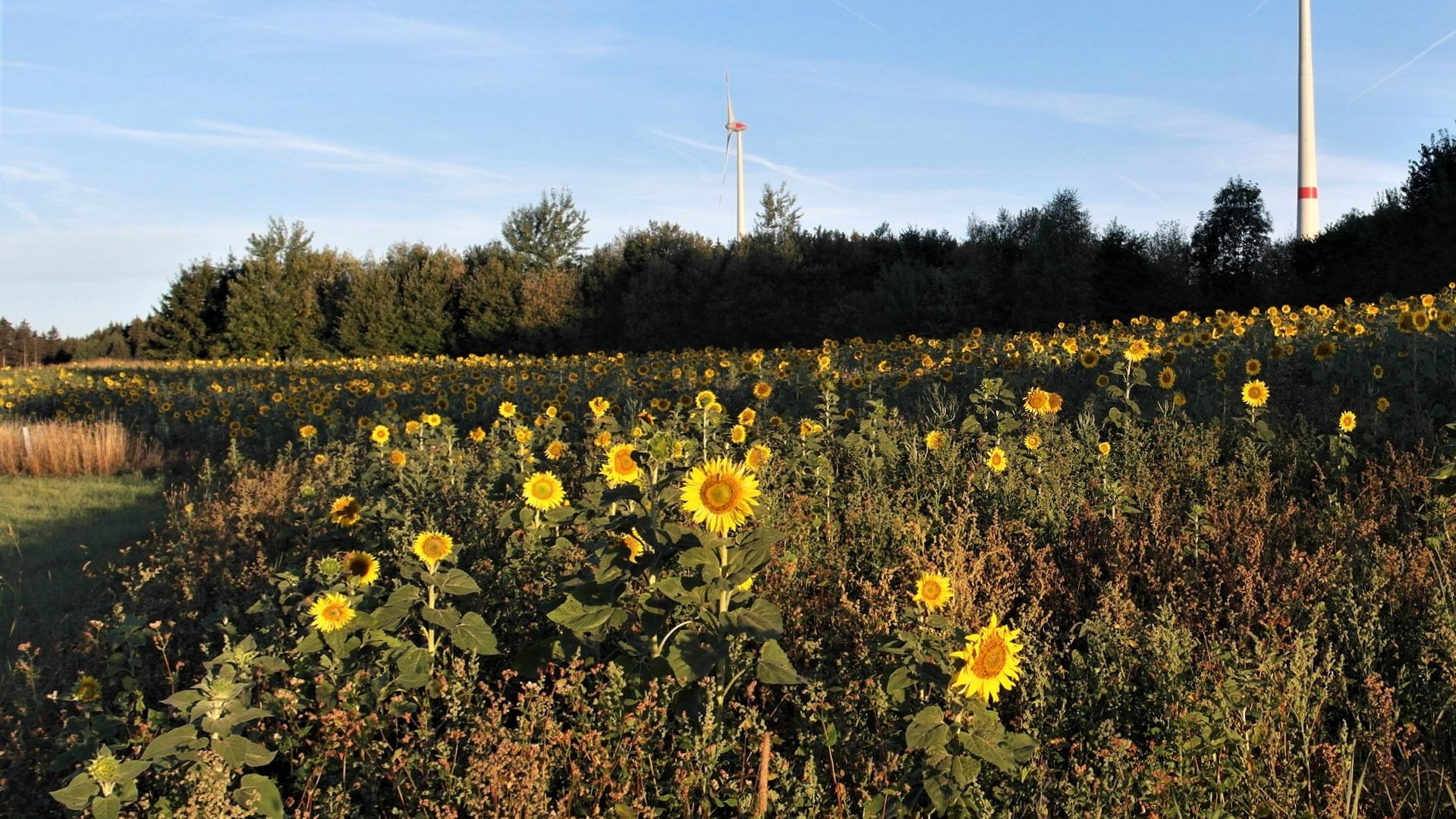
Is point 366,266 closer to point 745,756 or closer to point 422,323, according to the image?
point 422,323

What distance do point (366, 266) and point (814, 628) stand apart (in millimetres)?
41606

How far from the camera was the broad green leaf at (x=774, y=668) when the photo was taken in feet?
8.47

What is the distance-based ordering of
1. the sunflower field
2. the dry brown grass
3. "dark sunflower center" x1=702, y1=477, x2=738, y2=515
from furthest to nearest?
the dry brown grass, "dark sunflower center" x1=702, y1=477, x2=738, y2=515, the sunflower field

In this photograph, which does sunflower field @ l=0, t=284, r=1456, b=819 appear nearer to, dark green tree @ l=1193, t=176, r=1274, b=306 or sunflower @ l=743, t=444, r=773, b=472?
sunflower @ l=743, t=444, r=773, b=472

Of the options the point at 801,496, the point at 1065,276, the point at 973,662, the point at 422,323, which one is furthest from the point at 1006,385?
the point at 422,323

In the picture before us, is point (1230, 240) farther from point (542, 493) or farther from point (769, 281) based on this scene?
point (542, 493)

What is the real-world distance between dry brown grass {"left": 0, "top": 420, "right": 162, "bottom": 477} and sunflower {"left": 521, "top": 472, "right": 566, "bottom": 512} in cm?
776

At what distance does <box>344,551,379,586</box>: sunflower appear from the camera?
131 inches

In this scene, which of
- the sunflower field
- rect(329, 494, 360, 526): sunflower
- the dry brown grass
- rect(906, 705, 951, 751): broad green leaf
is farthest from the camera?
the dry brown grass

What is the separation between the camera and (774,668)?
263 centimetres

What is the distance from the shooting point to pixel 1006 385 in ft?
20.4

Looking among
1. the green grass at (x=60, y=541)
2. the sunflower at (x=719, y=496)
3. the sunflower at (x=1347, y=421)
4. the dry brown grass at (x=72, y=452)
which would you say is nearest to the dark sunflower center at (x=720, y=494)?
the sunflower at (x=719, y=496)

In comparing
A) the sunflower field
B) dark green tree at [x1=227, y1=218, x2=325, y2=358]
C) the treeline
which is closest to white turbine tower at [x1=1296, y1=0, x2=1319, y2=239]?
the treeline

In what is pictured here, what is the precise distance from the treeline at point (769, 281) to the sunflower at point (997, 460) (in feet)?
63.5
